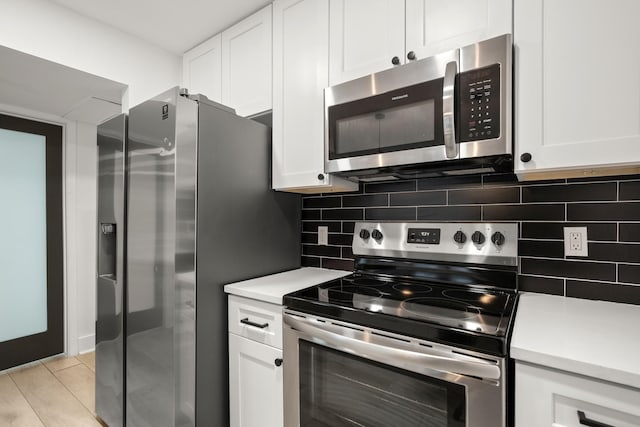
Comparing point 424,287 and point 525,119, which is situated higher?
point 525,119

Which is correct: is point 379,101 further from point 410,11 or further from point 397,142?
point 410,11

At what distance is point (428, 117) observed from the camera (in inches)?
51.1

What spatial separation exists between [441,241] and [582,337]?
2.24ft

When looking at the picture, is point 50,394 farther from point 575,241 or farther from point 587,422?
point 575,241

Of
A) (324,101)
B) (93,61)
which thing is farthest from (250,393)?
(93,61)

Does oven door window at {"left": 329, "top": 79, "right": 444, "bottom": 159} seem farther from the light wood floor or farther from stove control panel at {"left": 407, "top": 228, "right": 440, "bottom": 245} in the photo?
the light wood floor

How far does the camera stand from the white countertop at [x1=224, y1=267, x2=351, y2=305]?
1431mm

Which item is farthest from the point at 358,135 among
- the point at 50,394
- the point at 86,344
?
the point at 86,344

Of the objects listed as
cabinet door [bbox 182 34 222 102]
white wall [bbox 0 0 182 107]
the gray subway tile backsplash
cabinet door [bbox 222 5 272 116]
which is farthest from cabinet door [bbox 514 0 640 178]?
white wall [bbox 0 0 182 107]

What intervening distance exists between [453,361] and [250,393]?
38.6 inches

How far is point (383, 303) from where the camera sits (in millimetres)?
1219

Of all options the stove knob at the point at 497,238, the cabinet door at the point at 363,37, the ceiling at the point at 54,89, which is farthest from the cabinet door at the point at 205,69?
the stove knob at the point at 497,238

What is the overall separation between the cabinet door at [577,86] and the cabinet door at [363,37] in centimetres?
46

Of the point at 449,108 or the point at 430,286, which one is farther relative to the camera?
the point at 430,286
